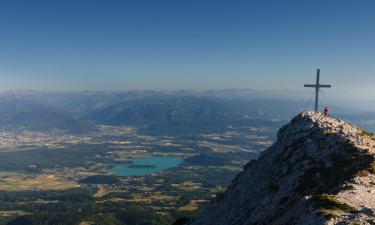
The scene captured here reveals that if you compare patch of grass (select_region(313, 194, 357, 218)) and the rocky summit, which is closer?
patch of grass (select_region(313, 194, 357, 218))

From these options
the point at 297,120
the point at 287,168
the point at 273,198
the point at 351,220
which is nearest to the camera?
the point at 351,220

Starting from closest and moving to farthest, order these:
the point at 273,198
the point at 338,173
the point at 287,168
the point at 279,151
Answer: the point at 338,173, the point at 273,198, the point at 287,168, the point at 279,151

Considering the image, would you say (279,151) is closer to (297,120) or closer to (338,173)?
(297,120)

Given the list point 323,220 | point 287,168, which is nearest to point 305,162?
point 287,168

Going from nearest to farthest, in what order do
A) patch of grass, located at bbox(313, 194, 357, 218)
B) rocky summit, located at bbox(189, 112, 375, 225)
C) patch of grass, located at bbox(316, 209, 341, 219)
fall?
1. patch of grass, located at bbox(316, 209, 341, 219)
2. patch of grass, located at bbox(313, 194, 357, 218)
3. rocky summit, located at bbox(189, 112, 375, 225)

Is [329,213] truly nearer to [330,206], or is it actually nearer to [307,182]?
[330,206]

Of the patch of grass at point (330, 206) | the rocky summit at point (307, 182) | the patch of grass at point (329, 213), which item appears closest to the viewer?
the patch of grass at point (329, 213)

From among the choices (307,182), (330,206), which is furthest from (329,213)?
(307,182)
